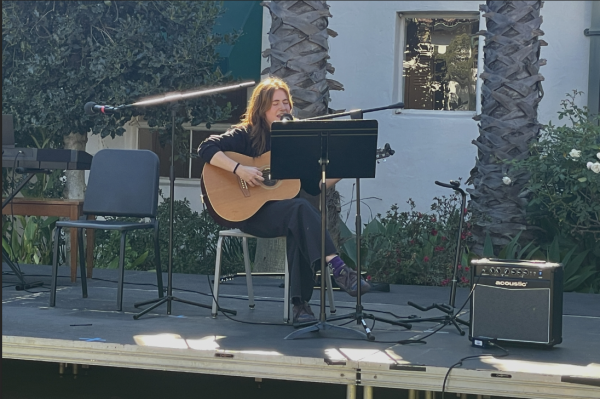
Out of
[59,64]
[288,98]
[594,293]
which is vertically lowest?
[594,293]

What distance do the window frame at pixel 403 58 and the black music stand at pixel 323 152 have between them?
4.49m

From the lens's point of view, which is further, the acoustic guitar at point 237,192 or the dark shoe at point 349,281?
the acoustic guitar at point 237,192

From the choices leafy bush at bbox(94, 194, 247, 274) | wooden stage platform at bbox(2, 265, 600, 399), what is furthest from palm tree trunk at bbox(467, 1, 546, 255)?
leafy bush at bbox(94, 194, 247, 274)

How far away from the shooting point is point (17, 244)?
24.4 feet

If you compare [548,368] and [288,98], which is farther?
[288,98]

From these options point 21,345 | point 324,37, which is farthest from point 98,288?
point 324,37

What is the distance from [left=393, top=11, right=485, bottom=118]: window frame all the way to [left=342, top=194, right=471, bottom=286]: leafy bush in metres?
1.53

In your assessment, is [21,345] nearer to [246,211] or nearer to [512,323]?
[246,211]

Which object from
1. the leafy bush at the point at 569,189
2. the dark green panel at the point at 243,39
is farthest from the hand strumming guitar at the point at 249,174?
the dark green panel at the point at 243,39

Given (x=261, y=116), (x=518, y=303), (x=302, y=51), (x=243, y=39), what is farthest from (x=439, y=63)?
(x=518, y=303)

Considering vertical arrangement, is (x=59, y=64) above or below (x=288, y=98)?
above

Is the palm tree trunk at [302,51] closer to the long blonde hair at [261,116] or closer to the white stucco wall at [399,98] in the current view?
the long blonde hair at [261,116]

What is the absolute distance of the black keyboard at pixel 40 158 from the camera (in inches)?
204

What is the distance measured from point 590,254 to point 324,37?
106 inches
